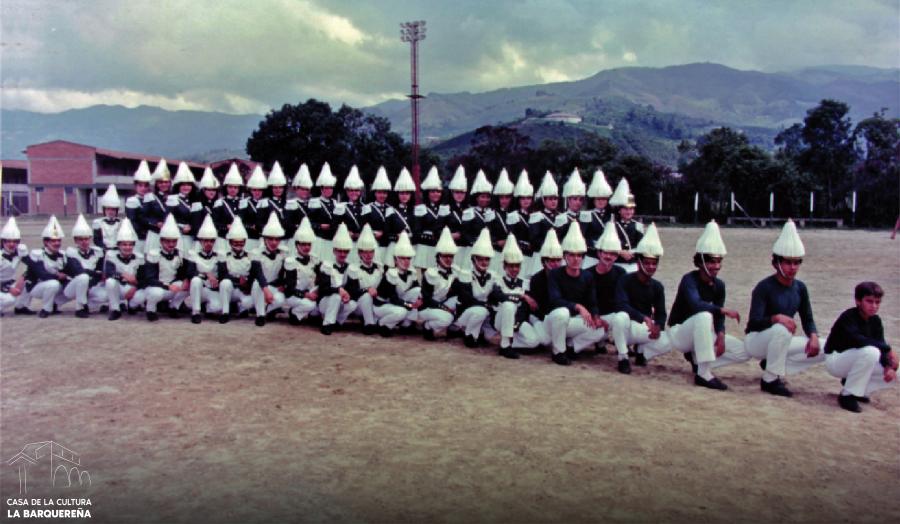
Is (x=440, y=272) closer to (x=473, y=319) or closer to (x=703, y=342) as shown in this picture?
(x=473, y=319)

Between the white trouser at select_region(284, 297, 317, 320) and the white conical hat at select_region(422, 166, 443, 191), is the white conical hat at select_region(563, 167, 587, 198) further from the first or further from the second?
the white trouser at select_region(284, 297, 317, 320)

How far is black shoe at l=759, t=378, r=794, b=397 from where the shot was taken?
5742 millimetres

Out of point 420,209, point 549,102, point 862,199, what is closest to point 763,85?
point 549,102

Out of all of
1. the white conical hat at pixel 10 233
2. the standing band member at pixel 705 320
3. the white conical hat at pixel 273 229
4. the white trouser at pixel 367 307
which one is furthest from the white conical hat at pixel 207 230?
the standing band member at pixel 705 320

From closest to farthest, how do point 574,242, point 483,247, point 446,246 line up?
point 574,242
point 483,247
point 446,246

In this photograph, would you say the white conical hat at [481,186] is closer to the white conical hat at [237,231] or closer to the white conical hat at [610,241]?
the white conical hat at [610,241]

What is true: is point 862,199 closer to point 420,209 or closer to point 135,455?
point 420,209

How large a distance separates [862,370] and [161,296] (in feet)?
25.9

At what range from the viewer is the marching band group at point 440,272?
6.07m

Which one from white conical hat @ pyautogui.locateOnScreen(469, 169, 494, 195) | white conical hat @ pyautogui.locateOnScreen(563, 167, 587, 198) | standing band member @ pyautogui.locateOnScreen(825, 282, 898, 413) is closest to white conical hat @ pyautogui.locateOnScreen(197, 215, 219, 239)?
white conical hat @ pyautogui.locateOnScreen(469, 169, 494, 195)

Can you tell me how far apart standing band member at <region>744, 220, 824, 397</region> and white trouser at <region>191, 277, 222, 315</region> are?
6365 mm

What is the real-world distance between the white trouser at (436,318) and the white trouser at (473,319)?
25 centimetres

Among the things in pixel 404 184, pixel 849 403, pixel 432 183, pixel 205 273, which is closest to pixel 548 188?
pixel 432 183

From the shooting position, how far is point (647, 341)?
269 inches
